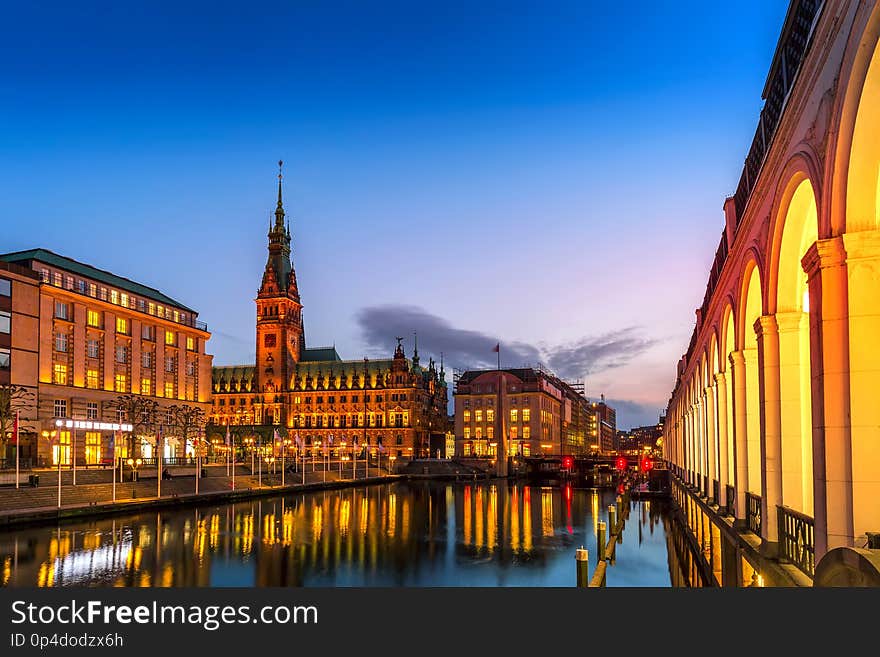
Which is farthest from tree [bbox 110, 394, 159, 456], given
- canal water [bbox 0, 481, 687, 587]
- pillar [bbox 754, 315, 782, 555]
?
pillar [bbox 754, 315, 782, 555]

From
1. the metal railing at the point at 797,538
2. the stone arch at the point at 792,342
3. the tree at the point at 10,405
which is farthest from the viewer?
the tree at the point at 10,405

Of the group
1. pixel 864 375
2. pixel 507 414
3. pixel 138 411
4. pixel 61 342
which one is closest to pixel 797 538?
pixel 864 375

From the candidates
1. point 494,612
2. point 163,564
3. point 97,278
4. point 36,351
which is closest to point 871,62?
point 494,612

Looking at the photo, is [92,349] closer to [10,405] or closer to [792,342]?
[10,405]

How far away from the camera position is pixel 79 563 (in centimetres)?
3616

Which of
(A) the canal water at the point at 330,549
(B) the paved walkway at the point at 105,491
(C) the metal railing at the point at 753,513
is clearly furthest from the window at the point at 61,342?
(C) the metal railing at the point at 753,513

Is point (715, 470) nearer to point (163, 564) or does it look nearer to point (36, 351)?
point (163, 564)

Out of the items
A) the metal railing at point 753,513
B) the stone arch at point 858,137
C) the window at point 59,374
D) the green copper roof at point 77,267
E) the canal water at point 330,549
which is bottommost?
the canal water at point 330,549

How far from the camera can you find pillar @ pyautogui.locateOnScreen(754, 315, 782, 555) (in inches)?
830

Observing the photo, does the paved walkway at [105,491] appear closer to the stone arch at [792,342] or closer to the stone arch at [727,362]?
the stone arch at [727,362]

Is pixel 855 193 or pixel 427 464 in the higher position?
pixel 855 193

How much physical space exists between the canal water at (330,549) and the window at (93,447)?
83.9 ft

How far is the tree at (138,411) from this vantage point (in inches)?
3607

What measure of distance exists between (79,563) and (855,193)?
36121 mm
